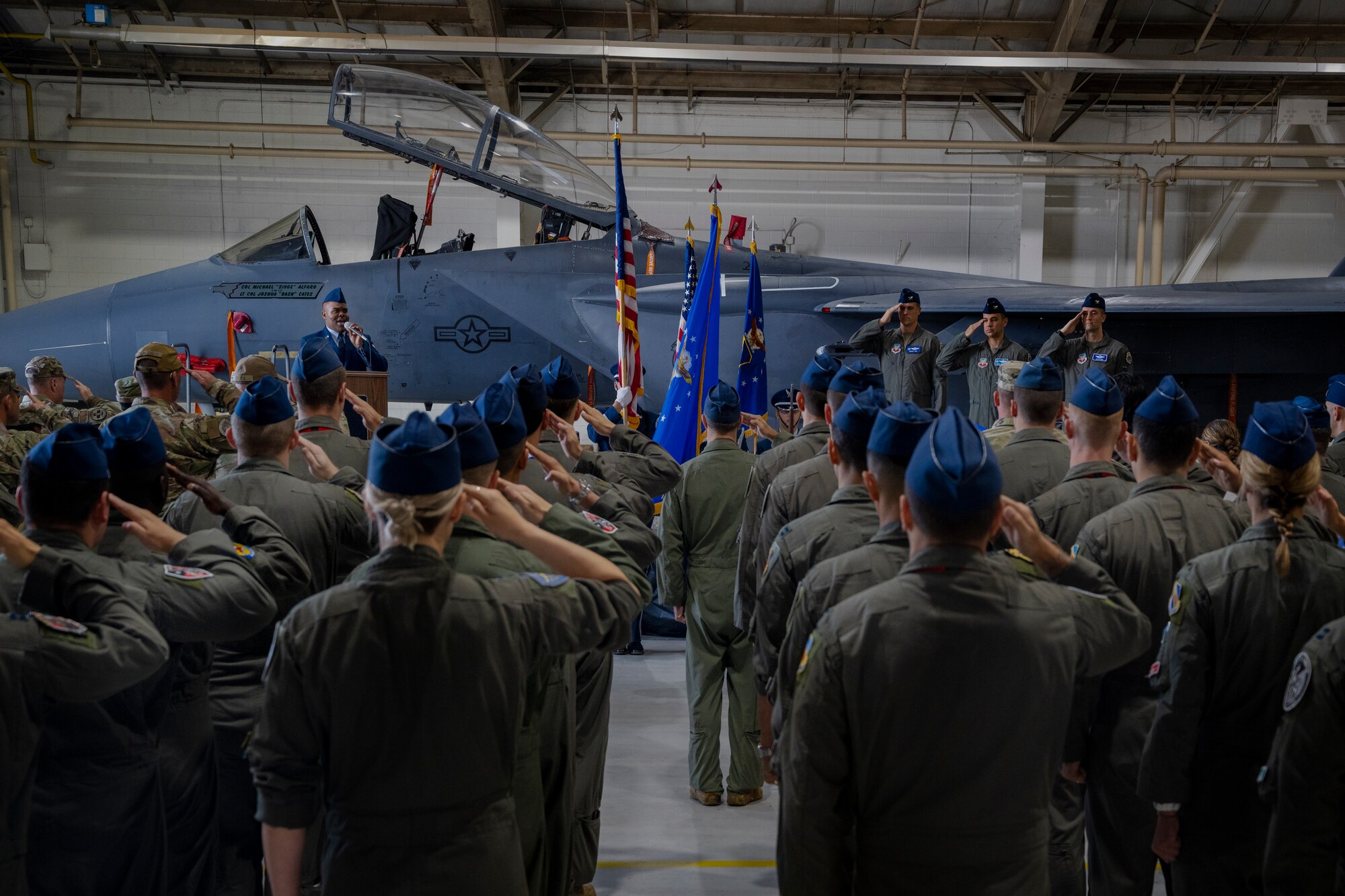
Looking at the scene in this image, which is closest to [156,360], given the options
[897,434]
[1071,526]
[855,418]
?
[855,418]

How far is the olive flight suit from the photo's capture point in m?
7.98

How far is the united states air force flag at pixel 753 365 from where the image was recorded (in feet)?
25.4

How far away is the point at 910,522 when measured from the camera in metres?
2.05

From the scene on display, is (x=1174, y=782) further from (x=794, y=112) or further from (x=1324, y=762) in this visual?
(x=794, y=112)

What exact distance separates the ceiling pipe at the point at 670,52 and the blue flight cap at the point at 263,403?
33.9 ft

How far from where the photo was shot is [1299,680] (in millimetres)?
2152

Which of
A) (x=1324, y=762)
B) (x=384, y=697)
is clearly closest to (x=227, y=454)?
(x=384, y=697)

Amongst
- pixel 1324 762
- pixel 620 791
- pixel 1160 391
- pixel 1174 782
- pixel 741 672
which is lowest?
pixel 620 791

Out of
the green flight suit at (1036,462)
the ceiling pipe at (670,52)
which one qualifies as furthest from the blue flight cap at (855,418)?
the ceiling pipe at (670,52)

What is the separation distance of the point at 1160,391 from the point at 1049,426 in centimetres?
93

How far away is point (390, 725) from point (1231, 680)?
212cm

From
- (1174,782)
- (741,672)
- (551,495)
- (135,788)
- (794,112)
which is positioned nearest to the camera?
(135,788)

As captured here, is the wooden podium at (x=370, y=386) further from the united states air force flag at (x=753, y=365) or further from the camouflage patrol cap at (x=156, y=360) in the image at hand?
the united states air force flag at (x=753, y=365)

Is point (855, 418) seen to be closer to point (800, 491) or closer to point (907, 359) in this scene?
point (800, 491)
